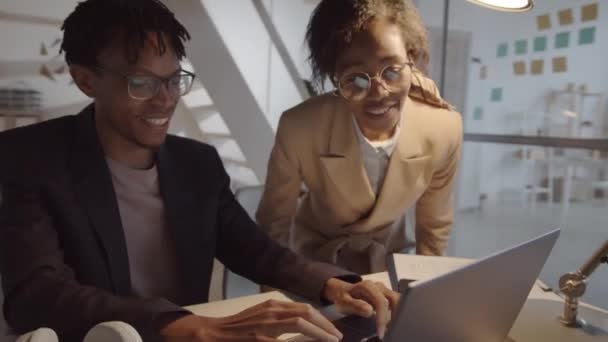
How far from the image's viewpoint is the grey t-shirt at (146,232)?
3.62ft

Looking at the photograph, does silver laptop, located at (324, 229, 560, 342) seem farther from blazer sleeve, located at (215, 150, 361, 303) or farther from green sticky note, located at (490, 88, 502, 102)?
green sticky note, located at (490, 88, 502, 102)

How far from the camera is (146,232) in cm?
112

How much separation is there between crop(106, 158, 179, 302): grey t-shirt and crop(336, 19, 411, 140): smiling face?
53 cm

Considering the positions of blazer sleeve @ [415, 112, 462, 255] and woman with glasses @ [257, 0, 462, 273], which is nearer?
woman with glasses @ [257, 0, 462, 273]

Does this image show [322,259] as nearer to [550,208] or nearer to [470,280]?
[470,280]

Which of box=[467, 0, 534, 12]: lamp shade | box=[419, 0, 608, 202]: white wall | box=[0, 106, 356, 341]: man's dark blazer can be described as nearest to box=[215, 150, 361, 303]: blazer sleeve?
box=[0, 106, 356, 341]: man's dark blazer

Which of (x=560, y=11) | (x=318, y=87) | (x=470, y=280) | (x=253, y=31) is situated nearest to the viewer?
(x=470, y=280)

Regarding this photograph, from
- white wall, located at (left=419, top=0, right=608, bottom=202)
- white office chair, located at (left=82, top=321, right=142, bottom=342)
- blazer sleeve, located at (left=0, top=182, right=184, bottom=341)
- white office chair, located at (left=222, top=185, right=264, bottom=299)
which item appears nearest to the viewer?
white office chair, located at (left=82, top=321, right=142, bottom=342)

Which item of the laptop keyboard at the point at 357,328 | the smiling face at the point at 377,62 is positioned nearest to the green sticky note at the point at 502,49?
the smiling face at the point at 377,62

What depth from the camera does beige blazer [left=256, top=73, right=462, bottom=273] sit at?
1344 millimetres

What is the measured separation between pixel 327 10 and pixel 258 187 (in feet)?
1.95

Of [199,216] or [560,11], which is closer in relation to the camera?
[199,216]

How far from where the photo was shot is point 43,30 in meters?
3.81

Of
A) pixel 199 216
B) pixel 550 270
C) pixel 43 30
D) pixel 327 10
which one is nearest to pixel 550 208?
pixel 550 270
